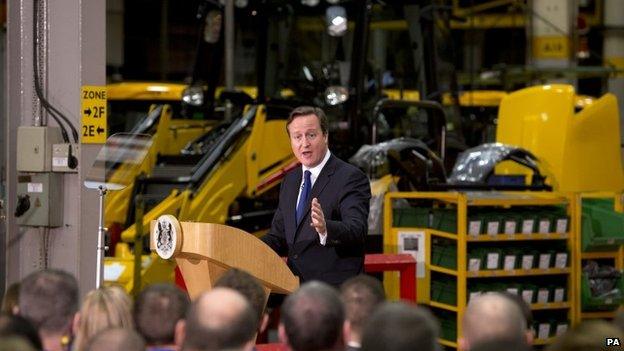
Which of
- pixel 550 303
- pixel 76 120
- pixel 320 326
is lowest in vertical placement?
pixel 550 303

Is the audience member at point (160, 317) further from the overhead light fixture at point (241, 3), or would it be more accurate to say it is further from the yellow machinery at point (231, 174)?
the overhead light fixture at point (241, 3)

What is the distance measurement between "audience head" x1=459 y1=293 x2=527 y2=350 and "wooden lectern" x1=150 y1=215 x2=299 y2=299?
1.72 meters

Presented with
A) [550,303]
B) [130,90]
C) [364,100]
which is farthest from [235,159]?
[130,90]

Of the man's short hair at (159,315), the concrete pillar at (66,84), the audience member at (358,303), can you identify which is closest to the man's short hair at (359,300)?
the audience member at (358,303)

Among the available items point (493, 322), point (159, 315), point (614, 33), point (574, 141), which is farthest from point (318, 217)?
point (614, 33)

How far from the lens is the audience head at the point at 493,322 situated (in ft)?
14.5

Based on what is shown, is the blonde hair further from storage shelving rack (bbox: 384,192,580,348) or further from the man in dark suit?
storage shelving rack (bbox: 384,192,580,348)

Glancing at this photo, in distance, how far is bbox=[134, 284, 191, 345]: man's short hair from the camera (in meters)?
4.85

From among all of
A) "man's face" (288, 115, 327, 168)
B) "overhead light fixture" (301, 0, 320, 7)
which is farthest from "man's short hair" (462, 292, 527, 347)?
"overhead light fixture" (301, 0, 320, 7)

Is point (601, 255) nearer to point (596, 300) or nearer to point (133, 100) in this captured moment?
point (596, 300)

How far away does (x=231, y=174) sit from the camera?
480 inches

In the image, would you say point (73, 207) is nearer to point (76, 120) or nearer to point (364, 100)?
point (76, 120)

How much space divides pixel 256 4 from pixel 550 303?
5368mm

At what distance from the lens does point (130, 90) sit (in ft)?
62.2
